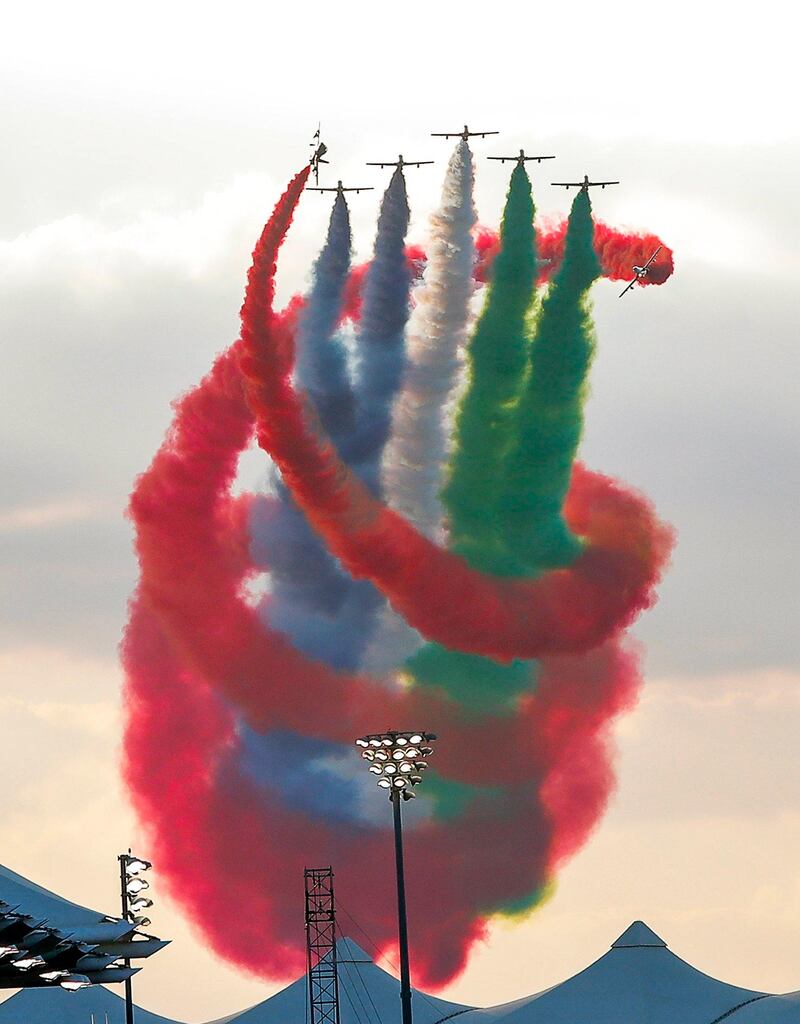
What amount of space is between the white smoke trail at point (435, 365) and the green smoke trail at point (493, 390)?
0.85 m

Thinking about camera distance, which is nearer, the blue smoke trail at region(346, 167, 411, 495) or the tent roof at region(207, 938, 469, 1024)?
the blue smoke trail at region(346, 167, 411, 495)

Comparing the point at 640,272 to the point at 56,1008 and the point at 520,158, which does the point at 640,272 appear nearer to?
the point at 520,158

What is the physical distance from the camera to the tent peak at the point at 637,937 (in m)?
124

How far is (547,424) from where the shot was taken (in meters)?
125

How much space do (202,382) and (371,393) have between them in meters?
7.47

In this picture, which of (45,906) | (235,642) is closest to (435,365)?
(235,642)

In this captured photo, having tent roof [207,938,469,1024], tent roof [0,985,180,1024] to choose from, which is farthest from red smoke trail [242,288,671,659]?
tent roof [0,985,180,1024]

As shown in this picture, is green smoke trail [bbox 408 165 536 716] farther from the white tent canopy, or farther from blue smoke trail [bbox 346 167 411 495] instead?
the white tent canopy

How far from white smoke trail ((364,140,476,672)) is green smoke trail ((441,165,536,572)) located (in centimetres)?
85

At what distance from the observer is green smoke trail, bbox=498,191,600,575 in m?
122

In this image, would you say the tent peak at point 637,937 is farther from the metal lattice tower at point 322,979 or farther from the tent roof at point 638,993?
the metal lattice tower at point 322,979

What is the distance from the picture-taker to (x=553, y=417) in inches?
4914

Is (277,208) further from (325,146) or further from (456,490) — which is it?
(456,490)

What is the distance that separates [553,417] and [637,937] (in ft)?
65.7
